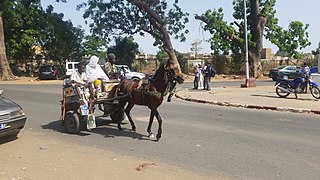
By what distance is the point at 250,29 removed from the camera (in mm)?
40094

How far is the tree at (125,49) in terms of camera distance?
148 ft

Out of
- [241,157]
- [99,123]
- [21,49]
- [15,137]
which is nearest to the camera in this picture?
[241,157]

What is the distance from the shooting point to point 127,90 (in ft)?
28.3

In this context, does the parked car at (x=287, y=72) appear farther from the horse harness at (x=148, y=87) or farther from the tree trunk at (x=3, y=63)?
the horse harness at (x=148, y=87)

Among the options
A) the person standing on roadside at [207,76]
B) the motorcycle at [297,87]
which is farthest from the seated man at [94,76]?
the person standing on roadside at [207,76]

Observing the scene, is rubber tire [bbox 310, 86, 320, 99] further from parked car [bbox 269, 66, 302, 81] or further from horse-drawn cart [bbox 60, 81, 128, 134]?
parked car [bbox 269, 66, 302, 81]

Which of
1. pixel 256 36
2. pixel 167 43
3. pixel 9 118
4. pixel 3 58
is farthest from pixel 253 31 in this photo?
pixel 9 118

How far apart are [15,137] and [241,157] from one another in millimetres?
5429

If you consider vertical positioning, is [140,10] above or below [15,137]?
above

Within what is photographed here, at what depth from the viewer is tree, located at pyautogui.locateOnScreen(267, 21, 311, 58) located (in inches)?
1602

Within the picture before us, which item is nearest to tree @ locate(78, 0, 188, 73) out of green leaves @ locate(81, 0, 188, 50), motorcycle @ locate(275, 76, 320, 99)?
green leaves @ locate(81, 0, 188, 50)

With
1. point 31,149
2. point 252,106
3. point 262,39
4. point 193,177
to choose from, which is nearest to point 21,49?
point 262,39

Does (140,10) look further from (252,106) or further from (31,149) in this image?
(31,149)

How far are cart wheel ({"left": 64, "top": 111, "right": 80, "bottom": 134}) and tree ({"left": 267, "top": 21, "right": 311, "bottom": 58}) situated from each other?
35.7 m
